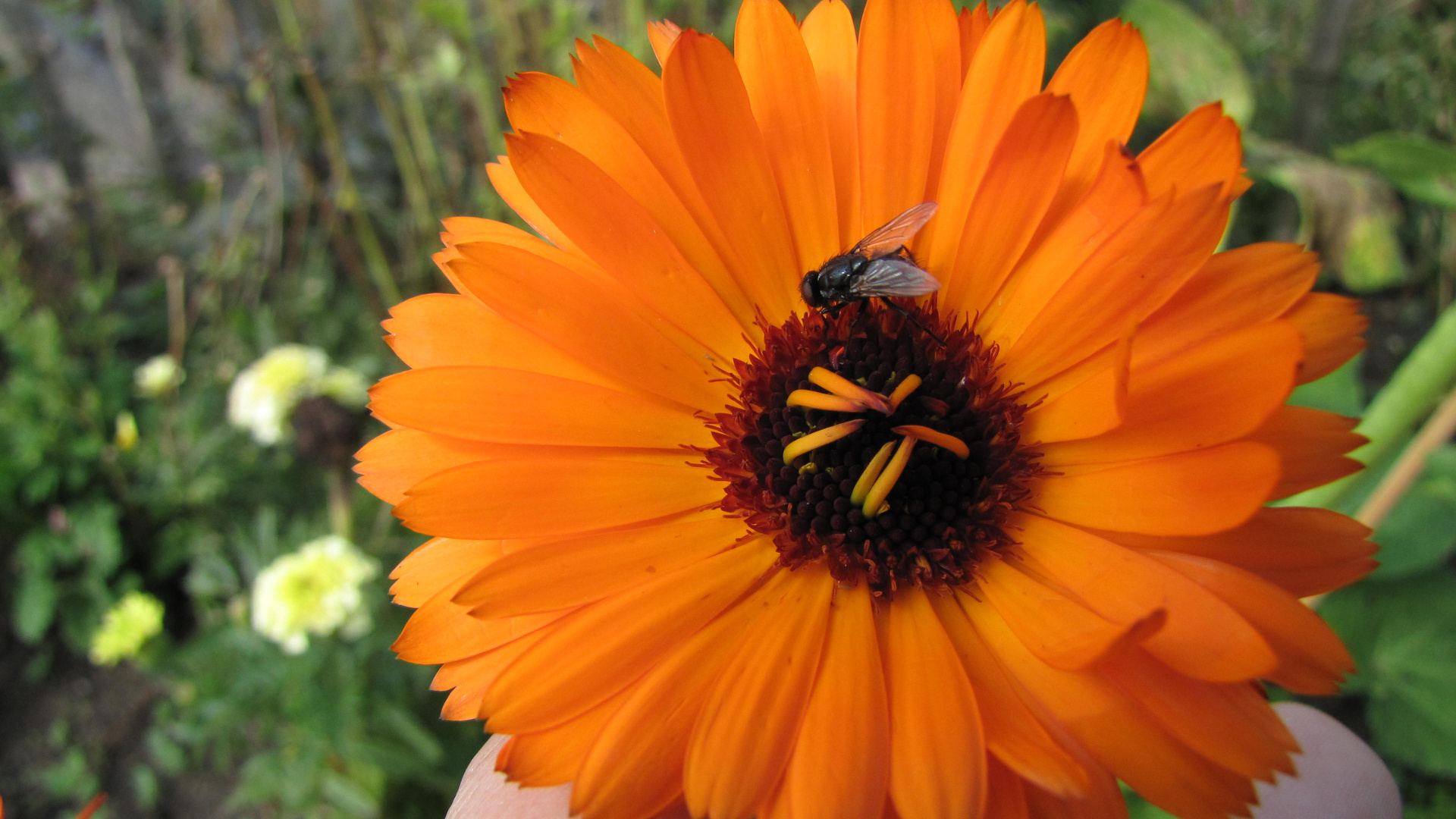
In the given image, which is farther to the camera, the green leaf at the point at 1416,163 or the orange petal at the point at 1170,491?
the green leaf at the point at 1416,163

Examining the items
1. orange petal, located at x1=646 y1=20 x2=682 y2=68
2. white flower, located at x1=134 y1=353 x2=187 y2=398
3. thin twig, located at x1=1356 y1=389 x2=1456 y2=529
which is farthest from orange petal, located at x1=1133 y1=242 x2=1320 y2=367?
white flower, located at x1=134 y1=353 x2=187 y2=398

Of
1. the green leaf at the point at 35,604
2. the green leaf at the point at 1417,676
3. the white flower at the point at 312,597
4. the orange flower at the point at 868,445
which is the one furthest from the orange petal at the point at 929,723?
the green leaf at the point at 35,604

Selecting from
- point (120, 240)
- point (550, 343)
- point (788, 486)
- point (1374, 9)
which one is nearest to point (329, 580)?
point (550, 343)

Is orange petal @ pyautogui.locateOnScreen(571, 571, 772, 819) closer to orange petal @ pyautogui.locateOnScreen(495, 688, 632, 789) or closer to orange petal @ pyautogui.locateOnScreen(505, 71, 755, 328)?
orange petal @ pyautogui.locateOnScreen(495, 688, 632, 789)

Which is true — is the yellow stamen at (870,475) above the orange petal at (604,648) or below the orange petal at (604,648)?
above

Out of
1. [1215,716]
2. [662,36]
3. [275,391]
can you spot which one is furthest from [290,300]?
[1215,716]

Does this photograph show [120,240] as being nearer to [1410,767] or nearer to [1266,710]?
[1266,710]

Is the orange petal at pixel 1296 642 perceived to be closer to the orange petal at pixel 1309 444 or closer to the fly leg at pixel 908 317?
the orange petal at pixel 1309 444
